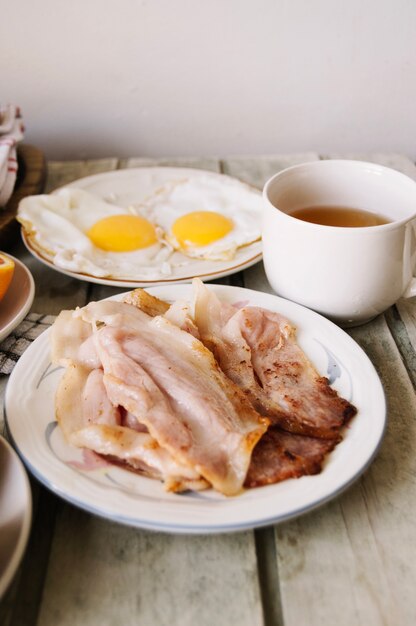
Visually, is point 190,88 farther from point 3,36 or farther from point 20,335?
point 20,335

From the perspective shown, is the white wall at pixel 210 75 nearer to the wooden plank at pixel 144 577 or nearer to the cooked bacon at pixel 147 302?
the cooked bacon at pixel 147 302

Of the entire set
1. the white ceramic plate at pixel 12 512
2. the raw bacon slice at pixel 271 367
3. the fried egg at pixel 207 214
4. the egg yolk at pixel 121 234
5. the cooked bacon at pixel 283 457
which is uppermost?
the white ceramic plate at pixel 12 512

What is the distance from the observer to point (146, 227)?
1.57m

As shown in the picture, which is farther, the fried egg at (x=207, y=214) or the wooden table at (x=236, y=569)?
the fried egg at (x=207, y=214)

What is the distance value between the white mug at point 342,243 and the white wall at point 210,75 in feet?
2.76

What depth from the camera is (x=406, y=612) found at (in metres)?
0.77

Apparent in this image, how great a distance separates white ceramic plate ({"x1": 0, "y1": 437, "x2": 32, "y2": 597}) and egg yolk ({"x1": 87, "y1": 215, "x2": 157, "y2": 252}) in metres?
0.74

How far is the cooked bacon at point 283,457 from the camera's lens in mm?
855

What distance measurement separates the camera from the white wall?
6.38ft

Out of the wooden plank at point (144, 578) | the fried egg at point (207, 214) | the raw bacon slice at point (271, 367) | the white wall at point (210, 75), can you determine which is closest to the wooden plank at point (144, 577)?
the wooden plank at point (144, 578)

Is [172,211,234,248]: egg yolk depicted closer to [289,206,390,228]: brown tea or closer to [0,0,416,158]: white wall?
[289,206,390,228]: brown tea

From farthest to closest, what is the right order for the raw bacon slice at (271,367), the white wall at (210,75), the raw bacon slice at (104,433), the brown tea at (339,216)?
the white wall at (210,75) < the brown tea at (339,216) < the raw bacon slice at (271,367) < the raw bacon slice at (104,433)

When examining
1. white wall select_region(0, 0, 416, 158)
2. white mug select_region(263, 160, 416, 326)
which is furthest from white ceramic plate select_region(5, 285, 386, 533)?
white wall select_region(0, 0, 416, 158)

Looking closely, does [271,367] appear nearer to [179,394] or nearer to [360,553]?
[179,394]
